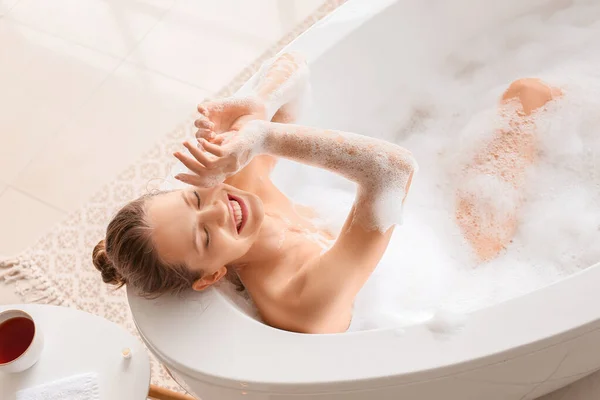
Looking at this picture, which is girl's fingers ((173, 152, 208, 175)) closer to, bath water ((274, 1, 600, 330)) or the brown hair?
the brown hair

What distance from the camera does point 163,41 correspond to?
7.76 feet

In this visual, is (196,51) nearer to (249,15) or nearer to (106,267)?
(249,15)

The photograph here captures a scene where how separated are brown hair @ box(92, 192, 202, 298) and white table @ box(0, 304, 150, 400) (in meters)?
0.24

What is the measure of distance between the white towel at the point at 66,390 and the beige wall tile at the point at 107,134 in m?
0.89

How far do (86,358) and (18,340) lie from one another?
134 millimetres

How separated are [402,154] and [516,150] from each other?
47 cm

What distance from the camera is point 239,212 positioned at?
3.53 ft

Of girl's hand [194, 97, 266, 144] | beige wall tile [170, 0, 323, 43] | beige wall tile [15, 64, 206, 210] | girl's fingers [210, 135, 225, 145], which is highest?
girl's fingers [210, 135, 225, 145]

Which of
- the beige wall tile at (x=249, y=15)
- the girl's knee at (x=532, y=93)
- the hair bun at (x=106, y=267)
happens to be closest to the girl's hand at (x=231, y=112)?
the hair bun at (x=106, y=267)

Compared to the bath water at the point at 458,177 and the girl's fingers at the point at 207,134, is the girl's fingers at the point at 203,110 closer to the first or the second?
the girl's fingers at the point at 207,134

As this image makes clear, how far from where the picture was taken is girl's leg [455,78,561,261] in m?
1.34

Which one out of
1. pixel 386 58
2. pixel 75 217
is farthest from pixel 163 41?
pixel 386 58

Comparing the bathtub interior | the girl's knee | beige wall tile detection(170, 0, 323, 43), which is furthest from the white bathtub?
beige wall tile detection(170, 0, 323, 43)

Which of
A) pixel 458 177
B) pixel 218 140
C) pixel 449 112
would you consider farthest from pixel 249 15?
pixel 218 140
